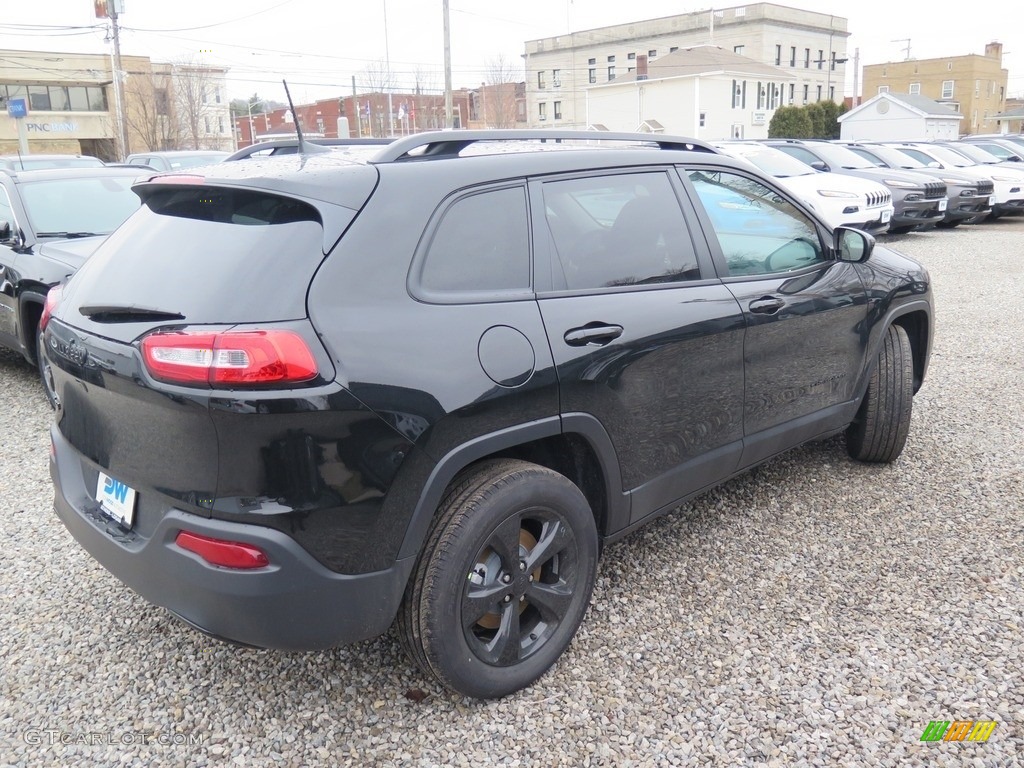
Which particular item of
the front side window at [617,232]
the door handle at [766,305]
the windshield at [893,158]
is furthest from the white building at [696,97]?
the front side window at [617,232]

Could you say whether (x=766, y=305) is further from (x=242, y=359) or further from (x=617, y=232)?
(x=242, y=359)

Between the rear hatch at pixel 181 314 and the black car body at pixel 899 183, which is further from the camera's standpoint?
the black car body at pixel 899 183

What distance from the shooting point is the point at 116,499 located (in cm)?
256

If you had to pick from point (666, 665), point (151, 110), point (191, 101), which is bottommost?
point (666, 665)

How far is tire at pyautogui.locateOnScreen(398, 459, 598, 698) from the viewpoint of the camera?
247cm

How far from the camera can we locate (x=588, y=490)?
9.96ft

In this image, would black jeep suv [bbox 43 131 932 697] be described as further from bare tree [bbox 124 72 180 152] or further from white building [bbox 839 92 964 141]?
white building [bbox 839 92 964 141]

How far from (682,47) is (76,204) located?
3367 inches

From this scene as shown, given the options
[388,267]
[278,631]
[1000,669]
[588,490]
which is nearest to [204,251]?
[388,267]

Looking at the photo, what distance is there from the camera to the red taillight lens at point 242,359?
7.10 feet

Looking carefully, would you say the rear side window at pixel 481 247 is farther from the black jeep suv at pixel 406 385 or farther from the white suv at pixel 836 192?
the white suv at pixel 836 192

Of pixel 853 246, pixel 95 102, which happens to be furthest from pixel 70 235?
pixel 95 102

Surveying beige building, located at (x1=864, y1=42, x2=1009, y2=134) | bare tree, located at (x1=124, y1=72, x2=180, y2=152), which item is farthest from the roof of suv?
beige building, located at (x1=864, y1=42, x2=1009, y2=134)

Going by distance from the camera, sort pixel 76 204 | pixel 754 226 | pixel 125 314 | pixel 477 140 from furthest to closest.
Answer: pixel 76 204 → pixel 754 226 → pixel 477 140 → pixel 125 314
